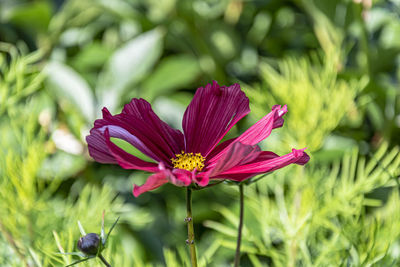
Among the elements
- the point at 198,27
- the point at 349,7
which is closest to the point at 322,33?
the point at 349,7

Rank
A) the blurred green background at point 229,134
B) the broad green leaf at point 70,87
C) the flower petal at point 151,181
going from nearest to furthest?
the flower petal at point 151,181
the blurred green background at point 229,134
the broad green leaf at point 70,87

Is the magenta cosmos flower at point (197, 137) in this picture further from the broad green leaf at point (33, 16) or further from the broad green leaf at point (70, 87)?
the broad green leaf at point (33, 16)

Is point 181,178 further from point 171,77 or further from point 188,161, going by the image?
point 171,77

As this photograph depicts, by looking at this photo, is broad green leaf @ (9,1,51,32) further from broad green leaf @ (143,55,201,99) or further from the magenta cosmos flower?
the magenta cosmos flower

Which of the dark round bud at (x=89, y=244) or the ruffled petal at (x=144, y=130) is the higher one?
the ruffled petal at (x=144, y=130)

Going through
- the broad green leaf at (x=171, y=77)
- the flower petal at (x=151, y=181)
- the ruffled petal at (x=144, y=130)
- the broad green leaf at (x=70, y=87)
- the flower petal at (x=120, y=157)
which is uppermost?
the broad green leaf at (x=171, y=77)

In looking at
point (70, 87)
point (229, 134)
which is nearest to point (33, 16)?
point (70, 87)

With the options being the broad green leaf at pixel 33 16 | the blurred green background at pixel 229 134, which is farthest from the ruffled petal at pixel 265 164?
the broad green leaf at pixel 33 16
